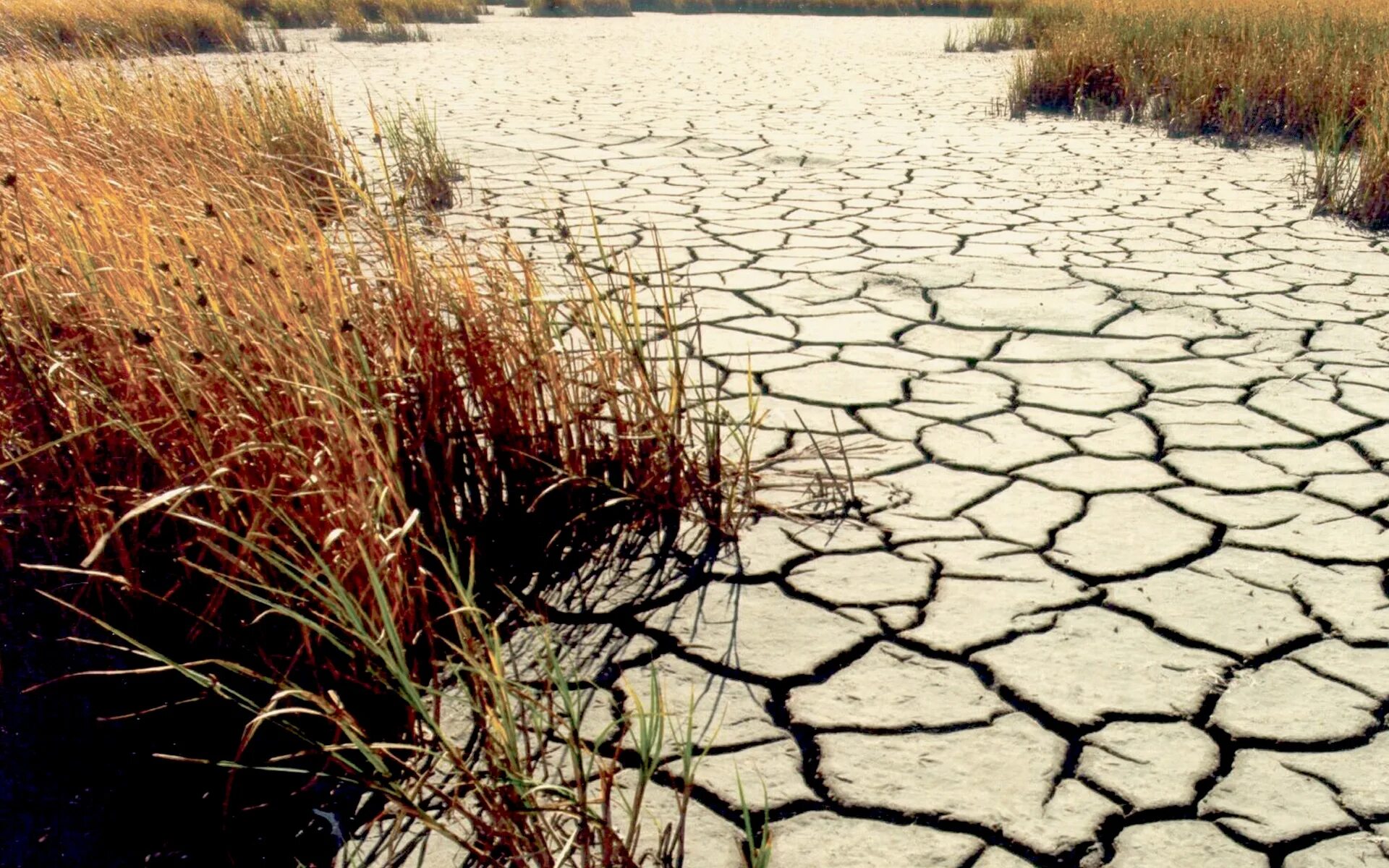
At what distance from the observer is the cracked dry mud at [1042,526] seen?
5.75ft

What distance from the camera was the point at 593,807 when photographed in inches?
68.6

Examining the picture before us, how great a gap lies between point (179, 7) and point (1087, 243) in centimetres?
1365

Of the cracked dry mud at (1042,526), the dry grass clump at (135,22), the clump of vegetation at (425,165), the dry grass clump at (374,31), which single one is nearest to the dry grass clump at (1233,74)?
the cracked dry mud at (1042,526)

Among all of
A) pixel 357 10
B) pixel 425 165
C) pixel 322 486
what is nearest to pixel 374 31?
pixel 357 10

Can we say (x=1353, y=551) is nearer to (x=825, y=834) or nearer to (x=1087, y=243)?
Result: (x=825, y=834)

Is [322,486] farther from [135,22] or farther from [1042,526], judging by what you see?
[135,22]

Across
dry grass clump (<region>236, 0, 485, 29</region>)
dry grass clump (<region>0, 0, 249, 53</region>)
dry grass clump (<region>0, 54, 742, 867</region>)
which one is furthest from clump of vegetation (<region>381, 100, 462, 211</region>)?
dry grass clump (<region>236, 0, 485, 29</region>)

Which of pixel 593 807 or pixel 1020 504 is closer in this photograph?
pixel 593 807

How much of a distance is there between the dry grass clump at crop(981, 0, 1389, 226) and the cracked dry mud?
791mm

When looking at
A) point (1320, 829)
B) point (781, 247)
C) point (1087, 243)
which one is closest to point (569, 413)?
point (1320, 829)

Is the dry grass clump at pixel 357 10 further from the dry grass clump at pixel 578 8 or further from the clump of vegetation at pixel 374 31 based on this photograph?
the dry grass clump at pixel 578 8

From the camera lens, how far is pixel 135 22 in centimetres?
1272

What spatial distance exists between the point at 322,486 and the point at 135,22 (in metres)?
12.9

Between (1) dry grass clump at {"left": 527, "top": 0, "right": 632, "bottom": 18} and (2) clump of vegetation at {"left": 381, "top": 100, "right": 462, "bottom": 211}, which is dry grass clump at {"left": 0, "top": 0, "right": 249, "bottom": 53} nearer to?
(1) dry grass clump at {"left": 527, "top": 0, "right": 632, "bottom": 18}
